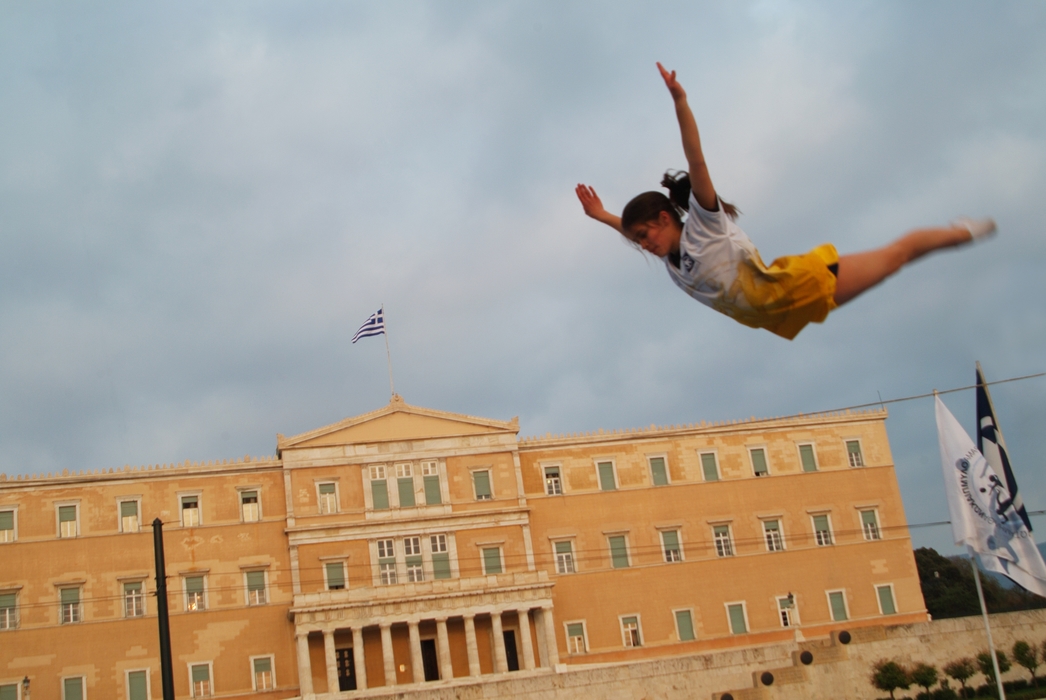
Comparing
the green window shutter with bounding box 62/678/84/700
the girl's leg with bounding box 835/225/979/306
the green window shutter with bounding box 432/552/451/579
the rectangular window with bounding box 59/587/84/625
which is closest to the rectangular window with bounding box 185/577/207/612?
the rectangular window with bounding box 59/587/84/625

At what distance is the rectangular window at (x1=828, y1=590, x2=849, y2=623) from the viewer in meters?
50.1

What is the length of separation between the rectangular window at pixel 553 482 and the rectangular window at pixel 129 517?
703 inches

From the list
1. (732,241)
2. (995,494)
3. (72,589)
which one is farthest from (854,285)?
(72,589)

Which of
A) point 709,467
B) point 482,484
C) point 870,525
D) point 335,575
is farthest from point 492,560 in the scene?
point 870,525

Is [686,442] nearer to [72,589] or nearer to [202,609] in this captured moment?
[202,609]

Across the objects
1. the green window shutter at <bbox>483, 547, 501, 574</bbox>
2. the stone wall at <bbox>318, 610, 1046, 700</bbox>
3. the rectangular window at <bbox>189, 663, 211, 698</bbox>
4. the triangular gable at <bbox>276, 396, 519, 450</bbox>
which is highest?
the triangular gable at <bbox>276, 396, 519, 450</bbox>

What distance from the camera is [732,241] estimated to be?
519 centimetres

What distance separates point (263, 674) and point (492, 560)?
35.2ft

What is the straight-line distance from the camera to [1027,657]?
121ft

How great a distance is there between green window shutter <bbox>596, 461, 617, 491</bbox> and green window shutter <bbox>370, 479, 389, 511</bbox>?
9872 mm

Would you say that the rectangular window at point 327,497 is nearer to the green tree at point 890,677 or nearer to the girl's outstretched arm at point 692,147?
the green tree at point 890,677

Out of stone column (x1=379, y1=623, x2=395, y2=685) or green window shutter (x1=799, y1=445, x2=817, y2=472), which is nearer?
stone column (x1=379, y1=623, x2=395, y2=685)

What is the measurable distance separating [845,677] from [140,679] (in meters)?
27.4

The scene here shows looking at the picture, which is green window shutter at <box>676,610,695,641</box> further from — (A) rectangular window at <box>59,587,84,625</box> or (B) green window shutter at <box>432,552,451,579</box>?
(A) rectangular window at <box>59,587,84,625</box>
